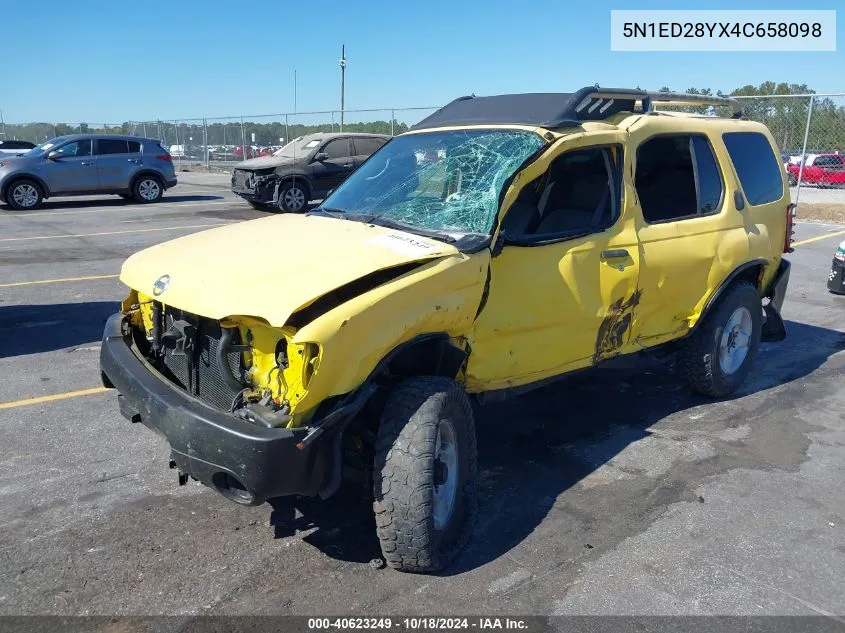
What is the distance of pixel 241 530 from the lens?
12.0 feet

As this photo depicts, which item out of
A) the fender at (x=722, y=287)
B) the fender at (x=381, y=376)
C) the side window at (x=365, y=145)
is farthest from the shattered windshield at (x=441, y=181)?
the side window at (x=365, y=145)

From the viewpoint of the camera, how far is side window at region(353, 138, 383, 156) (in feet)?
56.9

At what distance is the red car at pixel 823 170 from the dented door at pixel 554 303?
21.8m

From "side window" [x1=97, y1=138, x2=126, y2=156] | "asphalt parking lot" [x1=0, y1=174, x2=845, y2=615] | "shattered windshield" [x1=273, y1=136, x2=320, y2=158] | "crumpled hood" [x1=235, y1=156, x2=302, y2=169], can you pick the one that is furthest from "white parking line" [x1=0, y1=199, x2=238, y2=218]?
"asphalt parking lot" [x1=0, y1=174, x2=845, y2=615]

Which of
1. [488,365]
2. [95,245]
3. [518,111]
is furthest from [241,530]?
[95,245]

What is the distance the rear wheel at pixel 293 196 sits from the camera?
16516 mm

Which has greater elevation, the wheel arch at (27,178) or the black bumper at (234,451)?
the wheel arch at (27,178)

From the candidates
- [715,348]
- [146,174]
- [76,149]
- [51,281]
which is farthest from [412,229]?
[146,174]

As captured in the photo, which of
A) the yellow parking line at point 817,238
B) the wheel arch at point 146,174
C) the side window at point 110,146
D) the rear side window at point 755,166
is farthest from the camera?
the wheel arch at point 146,174

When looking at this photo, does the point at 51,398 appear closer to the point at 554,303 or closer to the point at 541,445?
the point at 541,445

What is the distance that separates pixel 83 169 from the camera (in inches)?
703

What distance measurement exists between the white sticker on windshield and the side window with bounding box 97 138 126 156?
1652 cm

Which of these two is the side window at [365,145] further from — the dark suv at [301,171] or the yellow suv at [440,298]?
the yellow suv at [440,298]

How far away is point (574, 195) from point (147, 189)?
16.8 m
